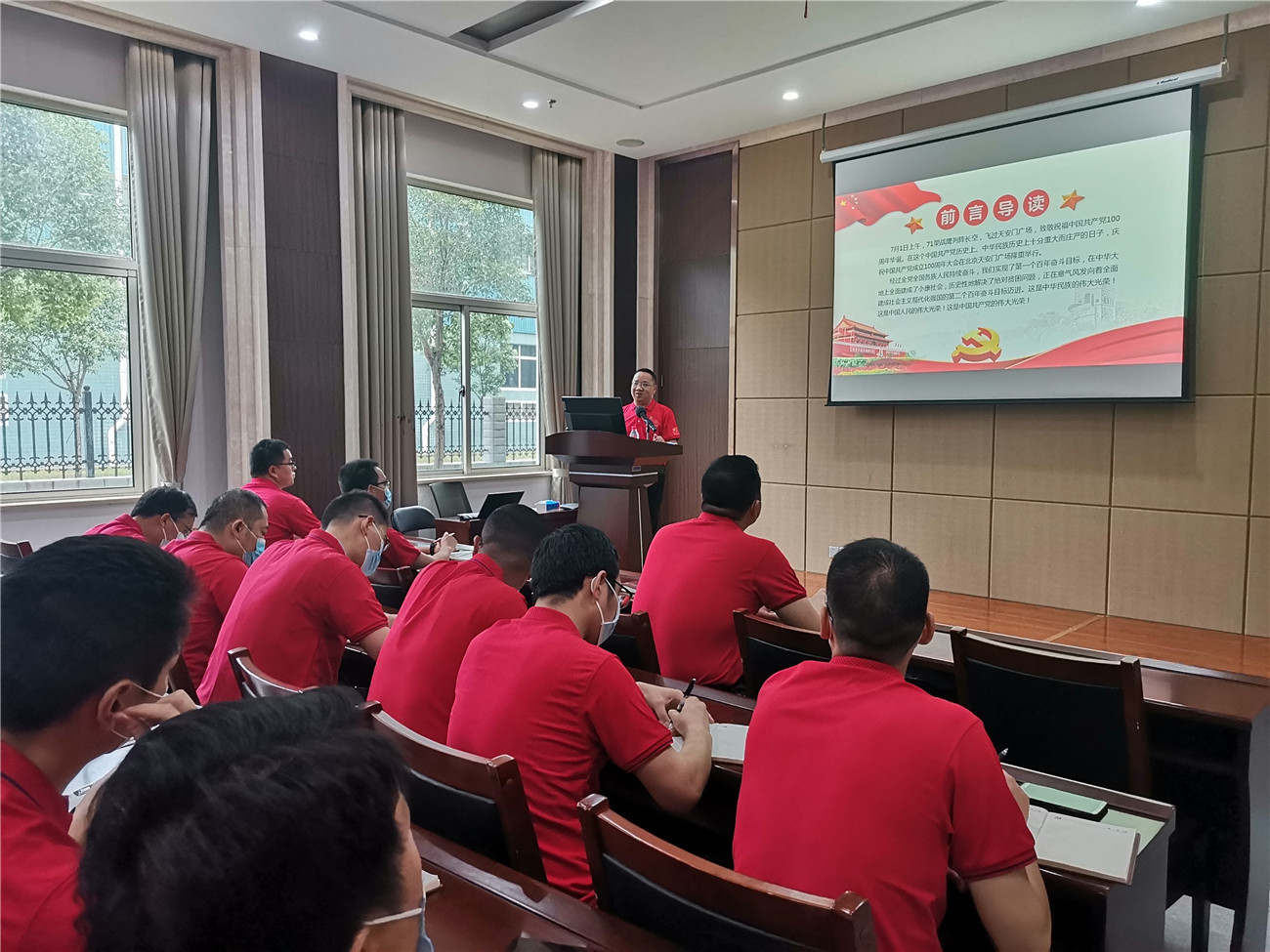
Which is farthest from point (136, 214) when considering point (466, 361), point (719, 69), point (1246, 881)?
point (1246, 881)

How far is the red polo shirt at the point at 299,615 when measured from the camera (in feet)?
7.49

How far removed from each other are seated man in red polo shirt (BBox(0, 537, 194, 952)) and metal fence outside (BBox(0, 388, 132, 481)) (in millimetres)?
4464

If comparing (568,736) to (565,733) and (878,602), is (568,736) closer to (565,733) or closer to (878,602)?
(565,733)

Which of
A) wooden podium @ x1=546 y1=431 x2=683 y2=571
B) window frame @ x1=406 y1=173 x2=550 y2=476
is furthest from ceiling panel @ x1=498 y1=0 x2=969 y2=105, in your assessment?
wooden podium @ x1=546 y1=431 x2=683 y2=571

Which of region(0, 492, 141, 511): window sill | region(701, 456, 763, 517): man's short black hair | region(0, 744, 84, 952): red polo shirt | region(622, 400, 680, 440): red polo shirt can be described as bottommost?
region(0, 492, 141, 511): window sill

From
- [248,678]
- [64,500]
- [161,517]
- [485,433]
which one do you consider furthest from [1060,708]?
[485,433]

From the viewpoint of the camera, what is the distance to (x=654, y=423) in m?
6.02

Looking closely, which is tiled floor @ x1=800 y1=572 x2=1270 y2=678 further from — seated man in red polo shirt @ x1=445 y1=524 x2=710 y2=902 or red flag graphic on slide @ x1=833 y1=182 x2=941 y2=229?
seated man in red polo shirt @ x1=445 y1=524 x2=710 y2=902

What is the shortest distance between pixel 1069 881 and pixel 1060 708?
954 millimetres

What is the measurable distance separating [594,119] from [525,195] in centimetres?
99

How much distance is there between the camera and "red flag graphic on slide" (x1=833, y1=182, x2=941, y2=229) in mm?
5434

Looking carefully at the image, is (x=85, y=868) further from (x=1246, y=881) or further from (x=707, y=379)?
(x=707, y=379)

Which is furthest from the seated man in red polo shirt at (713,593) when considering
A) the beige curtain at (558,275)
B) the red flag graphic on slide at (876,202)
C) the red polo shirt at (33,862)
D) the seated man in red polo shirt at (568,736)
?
the beige curtain at (558,275)

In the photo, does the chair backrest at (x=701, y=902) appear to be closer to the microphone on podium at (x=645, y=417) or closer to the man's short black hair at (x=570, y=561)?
the man's short black hair at (x=570, y=561)
